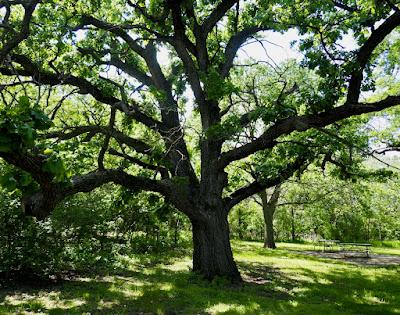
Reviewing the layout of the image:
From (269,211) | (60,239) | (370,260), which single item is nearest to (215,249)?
(60,239)

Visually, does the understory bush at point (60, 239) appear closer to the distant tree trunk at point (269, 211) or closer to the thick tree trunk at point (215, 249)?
the thick tree trunk at point (215, 249)

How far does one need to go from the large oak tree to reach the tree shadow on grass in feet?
4.44

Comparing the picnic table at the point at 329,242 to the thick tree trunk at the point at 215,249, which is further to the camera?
the picnic table at the point at 329,242

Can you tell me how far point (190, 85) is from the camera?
11562 millimetres

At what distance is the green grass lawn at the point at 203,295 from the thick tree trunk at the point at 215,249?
445 mm

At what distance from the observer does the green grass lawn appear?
7934mm

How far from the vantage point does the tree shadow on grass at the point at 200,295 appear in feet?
26.0

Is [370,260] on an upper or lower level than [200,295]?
upper

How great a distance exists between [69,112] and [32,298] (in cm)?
738

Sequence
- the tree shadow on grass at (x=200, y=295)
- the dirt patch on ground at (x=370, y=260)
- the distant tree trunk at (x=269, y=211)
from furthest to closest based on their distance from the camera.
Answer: the distant tree trunk at (x=269, y=211) < the dirt patch on ground at (x=370, y=260) < the tree shadow on grass at (x=200, y=295)

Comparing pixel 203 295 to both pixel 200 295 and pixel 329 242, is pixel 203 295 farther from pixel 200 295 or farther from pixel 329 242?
pixel 329 242

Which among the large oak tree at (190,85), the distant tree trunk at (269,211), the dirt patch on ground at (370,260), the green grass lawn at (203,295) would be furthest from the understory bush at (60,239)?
the distant tree trunk at (269,211)

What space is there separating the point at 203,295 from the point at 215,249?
2.10 meters

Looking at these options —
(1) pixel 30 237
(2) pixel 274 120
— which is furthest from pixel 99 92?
(2) pixel 274 120
